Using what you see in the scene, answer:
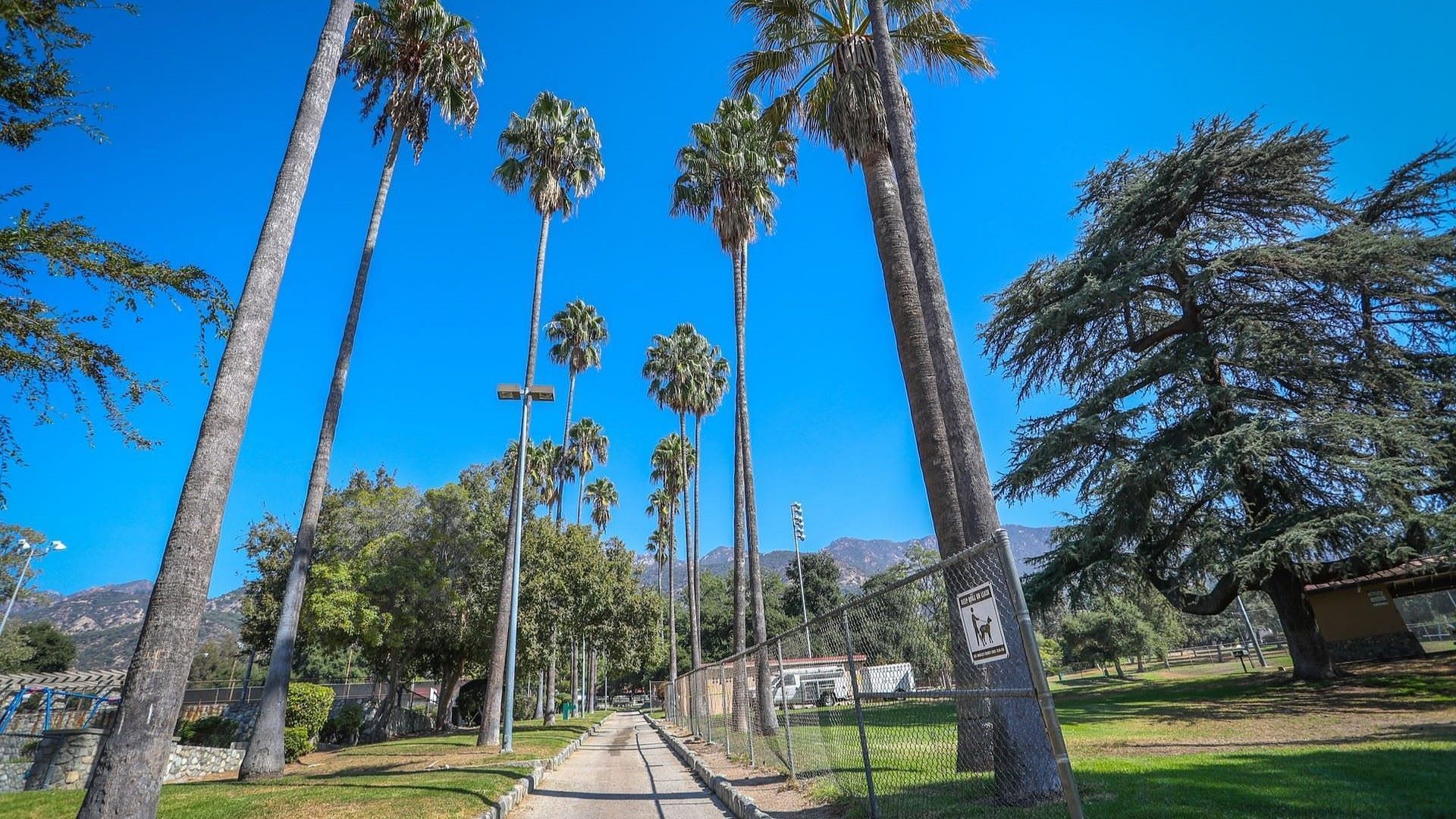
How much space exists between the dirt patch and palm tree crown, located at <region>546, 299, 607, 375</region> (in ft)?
75.8

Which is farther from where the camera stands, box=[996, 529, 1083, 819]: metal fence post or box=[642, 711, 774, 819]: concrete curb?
box=[642, 711, 774, 819]: concrete curb

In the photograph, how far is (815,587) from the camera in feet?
232

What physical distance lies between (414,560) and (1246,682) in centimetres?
2888

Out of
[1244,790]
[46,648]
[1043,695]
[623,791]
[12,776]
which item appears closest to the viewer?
[1043,695]

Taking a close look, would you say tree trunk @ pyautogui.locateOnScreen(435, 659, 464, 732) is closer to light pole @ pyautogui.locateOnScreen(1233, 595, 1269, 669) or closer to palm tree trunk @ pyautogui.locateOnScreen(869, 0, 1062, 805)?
palm tree trunk @ pyautogui.locateOnScreen(869, 0, 1062, 805)

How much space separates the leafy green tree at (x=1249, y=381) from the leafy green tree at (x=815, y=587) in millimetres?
51223

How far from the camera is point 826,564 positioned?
7219cm

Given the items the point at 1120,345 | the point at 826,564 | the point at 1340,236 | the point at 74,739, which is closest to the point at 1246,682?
the point at 1120,345

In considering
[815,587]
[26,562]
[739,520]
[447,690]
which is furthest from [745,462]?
[815,587]

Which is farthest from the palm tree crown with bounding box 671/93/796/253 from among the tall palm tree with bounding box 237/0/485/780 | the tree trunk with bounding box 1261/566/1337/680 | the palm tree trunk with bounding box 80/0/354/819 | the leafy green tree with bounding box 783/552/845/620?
the leafy green tree with bounding box 783/552/845/620

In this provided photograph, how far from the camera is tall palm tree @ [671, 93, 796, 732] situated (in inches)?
813

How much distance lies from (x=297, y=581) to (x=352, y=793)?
6284 millimetres

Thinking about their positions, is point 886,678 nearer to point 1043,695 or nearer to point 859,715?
point 859,715

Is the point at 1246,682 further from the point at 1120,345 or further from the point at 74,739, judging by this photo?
the point at 74,739
